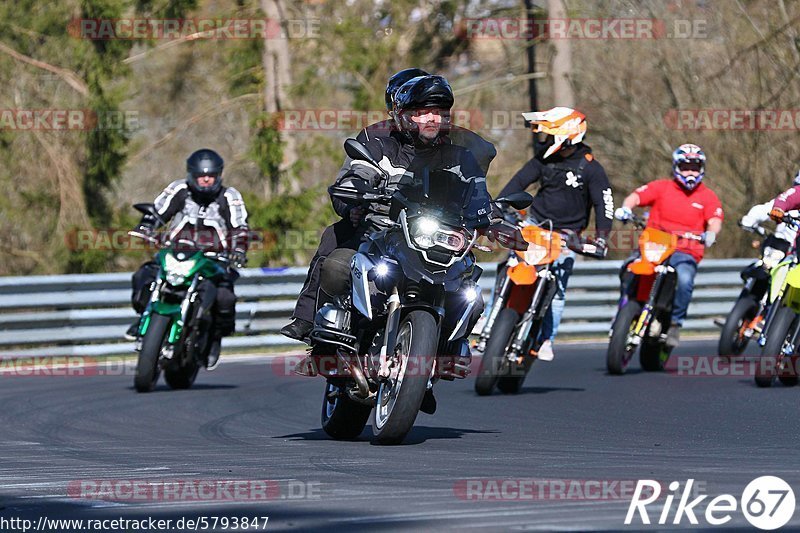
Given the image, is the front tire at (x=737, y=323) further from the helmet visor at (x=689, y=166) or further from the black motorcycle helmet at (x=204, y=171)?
the black motorcycle helmet at (x=204, y=171)

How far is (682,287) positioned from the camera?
567 inches

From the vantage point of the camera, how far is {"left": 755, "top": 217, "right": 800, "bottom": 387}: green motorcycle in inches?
468

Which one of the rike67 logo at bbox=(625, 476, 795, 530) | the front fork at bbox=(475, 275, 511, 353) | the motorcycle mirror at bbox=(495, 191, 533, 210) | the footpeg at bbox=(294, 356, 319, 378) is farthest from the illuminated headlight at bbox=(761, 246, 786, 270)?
the rike67 logo at bbox=(625, 476, 795, 530)

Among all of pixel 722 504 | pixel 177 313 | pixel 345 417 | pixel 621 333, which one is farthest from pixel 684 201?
pixel 722 504

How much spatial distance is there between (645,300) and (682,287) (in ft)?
1.41

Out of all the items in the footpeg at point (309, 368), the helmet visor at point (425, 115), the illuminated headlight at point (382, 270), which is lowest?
the footpeg at point (309, 368)

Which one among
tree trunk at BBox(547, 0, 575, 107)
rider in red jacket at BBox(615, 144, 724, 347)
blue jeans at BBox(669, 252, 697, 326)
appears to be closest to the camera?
blue jeans at BBox(669, 252, 697, 326)

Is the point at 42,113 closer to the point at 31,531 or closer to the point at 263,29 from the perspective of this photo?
the point at 263,29

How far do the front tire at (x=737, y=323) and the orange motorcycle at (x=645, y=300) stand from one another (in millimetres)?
1336

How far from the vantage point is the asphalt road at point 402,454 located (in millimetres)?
6129

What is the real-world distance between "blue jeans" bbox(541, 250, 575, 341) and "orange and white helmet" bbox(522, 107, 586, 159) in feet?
3.14

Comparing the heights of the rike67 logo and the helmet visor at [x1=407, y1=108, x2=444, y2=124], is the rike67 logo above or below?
below

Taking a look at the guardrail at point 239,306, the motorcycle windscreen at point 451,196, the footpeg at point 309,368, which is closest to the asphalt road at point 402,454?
the footpeg at point 309,368

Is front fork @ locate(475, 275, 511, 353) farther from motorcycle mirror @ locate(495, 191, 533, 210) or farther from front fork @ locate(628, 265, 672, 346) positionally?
motorcycle mirror @ locate(495, 191, 533, 210)
